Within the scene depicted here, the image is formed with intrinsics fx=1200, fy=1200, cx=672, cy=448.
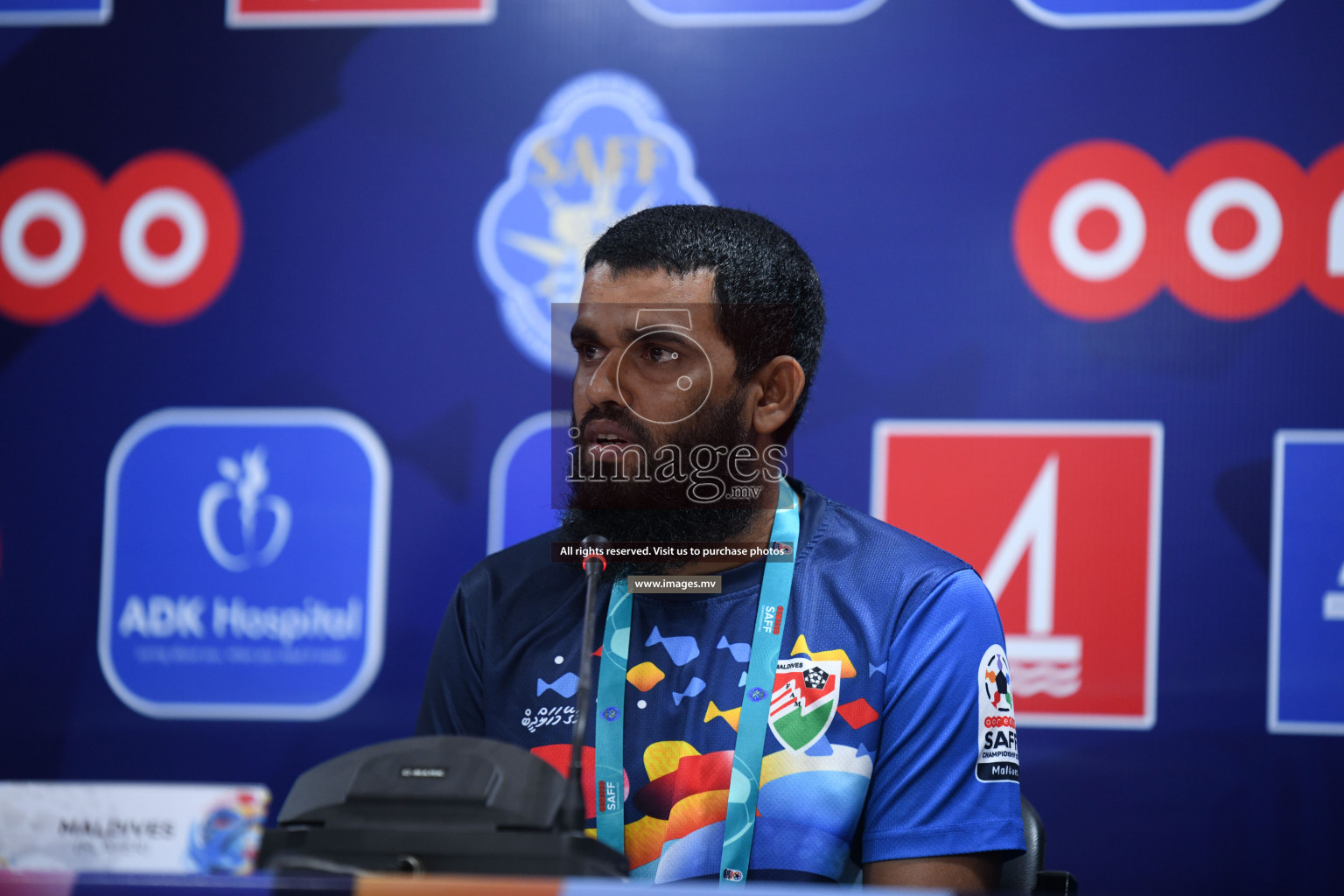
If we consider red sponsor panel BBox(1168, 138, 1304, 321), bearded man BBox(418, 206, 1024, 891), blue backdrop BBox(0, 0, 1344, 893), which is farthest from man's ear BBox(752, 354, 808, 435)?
red sponsor panel BBox(1168, 138, 1304, 321)

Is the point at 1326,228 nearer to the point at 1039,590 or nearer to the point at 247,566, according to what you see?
the point at 1039,590

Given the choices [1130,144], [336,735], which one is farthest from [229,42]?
[1130,144]

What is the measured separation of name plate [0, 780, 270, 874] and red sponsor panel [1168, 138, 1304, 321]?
174cm

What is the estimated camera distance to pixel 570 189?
2.11 m

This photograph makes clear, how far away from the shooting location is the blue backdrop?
1.95 meters

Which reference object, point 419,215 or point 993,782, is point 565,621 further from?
point 419,215

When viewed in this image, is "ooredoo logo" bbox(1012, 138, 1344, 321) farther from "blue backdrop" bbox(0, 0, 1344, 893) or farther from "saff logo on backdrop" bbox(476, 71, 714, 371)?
"saff logo on backdrop" bbox(476, 71, 714, 371)

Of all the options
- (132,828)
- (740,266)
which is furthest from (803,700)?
(132,828)

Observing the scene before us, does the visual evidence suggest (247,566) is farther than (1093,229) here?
Yes

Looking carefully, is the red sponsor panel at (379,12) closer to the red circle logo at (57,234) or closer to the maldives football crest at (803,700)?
the red circle logo at (57,234)

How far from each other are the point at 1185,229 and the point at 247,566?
1729mm

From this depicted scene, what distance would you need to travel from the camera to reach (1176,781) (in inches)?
76.1

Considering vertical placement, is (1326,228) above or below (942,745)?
above

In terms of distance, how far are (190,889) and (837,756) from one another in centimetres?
76
